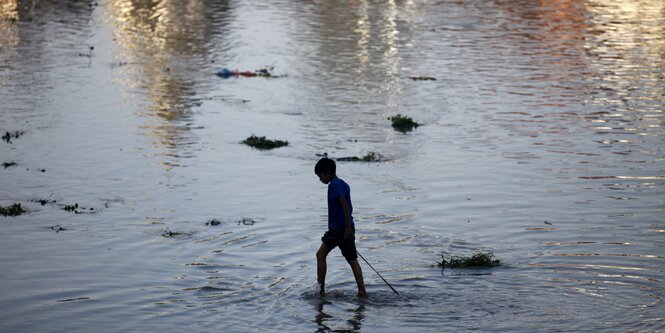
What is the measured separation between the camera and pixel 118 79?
28.2 meters

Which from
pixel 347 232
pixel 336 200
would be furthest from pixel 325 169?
pixel 347 232

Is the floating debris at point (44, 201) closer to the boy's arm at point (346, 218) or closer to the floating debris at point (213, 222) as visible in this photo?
the floating debris at point (213, 222)

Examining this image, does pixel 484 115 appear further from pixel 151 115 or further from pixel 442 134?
pixel 151 115

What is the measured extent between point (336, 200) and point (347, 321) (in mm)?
1373

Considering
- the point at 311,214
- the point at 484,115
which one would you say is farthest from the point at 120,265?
the point at 484,115

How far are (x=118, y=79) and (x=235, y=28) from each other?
1364 centimetres

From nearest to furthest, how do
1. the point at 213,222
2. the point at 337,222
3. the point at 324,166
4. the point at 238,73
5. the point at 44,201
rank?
the point at 324,166 < the point at 337,222 < the point at 213,222 < the point at 44,201 < the point at 238,73

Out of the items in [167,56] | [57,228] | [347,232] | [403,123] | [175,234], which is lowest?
[175,234]

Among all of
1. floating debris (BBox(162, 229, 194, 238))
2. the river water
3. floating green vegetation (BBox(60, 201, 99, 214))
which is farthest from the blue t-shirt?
floating green vegetation (BBox(60, 201, 99, 214))

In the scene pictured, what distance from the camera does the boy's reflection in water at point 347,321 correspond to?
1065 centimetres

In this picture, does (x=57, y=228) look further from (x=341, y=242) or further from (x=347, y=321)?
(x=347, y=321)

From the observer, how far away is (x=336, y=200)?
1142 cm

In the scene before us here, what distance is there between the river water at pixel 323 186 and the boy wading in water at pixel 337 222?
1.03 feet

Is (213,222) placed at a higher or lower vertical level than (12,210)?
lower
